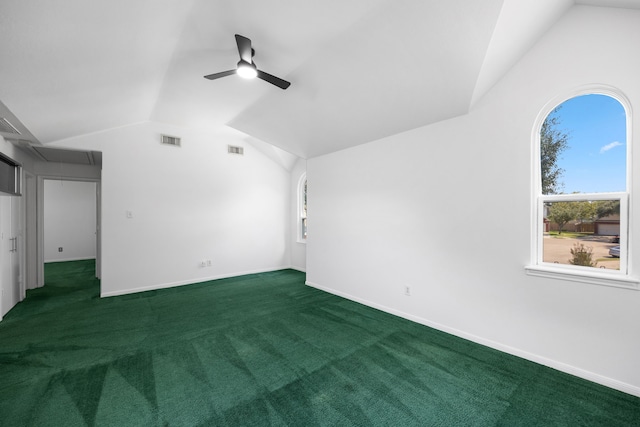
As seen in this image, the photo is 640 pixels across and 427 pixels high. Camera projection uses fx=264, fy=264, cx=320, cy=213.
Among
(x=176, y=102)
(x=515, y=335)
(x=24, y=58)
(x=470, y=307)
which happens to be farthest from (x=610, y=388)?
(x=176, y=102)

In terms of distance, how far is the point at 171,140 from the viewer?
5168mm

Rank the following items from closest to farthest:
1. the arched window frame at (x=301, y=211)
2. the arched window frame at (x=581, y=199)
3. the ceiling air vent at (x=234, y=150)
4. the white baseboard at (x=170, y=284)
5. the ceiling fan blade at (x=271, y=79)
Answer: the arched window frame at (x=581, y=199) → the ceiling fan blade at (x=271, y=79) → the white baseboard at (x=170, y=284) → the ceiling air vent at (x=234, y=150) → the arched window frame at (x=301, y=211)

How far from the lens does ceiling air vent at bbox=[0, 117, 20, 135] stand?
3.06 metres

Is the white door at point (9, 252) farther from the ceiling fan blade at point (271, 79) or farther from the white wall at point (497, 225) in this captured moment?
the white wall at point (497, 225)

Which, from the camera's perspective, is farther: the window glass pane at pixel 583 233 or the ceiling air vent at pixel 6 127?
the ceiling air vent at pixel 6 127

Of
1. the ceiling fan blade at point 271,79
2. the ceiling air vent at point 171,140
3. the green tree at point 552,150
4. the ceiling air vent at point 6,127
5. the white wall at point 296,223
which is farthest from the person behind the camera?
the white wall at point 296,223

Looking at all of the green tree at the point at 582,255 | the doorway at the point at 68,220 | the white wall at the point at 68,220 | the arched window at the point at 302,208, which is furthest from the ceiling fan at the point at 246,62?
the white wall at the point at 68,220

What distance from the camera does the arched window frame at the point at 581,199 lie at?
6.81ft

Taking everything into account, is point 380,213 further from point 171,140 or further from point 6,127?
point 6,127

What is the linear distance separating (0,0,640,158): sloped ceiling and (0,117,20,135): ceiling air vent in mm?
167

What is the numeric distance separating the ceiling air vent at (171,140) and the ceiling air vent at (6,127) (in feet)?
6.20

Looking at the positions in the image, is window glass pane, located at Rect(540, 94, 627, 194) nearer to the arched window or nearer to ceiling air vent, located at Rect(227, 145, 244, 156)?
the arched window

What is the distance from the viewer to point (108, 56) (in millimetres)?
2354

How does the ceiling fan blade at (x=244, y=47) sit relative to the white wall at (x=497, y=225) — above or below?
above
